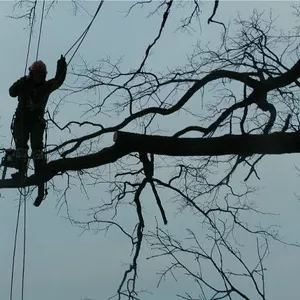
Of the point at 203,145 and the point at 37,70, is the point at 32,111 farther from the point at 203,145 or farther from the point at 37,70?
the point at 203,145

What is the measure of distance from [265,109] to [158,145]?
58.2 inches

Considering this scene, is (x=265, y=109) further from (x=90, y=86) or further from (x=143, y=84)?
(x=90, y=86)

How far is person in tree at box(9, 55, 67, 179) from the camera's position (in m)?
9.01

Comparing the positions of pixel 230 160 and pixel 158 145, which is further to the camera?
pixel 230 160

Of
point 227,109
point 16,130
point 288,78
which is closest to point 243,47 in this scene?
point 227,109

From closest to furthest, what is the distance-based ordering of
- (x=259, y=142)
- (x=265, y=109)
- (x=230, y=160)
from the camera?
1. (x=259, y=142)
2. (x=265, y=109)
3. (x=230, y=160)

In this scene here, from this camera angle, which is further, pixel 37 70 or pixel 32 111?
pixel 32 111

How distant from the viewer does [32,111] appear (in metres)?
9.29

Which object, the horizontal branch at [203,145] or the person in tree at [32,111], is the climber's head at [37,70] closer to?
the person in tree at [32,111]

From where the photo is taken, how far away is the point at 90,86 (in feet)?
31.9

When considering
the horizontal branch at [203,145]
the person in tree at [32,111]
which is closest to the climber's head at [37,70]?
the person in tree at [32,111]

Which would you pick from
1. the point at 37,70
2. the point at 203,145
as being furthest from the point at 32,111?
the point at 203,145

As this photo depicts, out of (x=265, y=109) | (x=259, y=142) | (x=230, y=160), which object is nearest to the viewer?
(x=259, y=142)

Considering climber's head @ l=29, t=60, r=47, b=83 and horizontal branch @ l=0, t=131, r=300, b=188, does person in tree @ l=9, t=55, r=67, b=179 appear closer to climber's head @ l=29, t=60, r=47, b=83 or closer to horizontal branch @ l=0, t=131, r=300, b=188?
climber's head @ l=29, t=60, r=47, b=83
